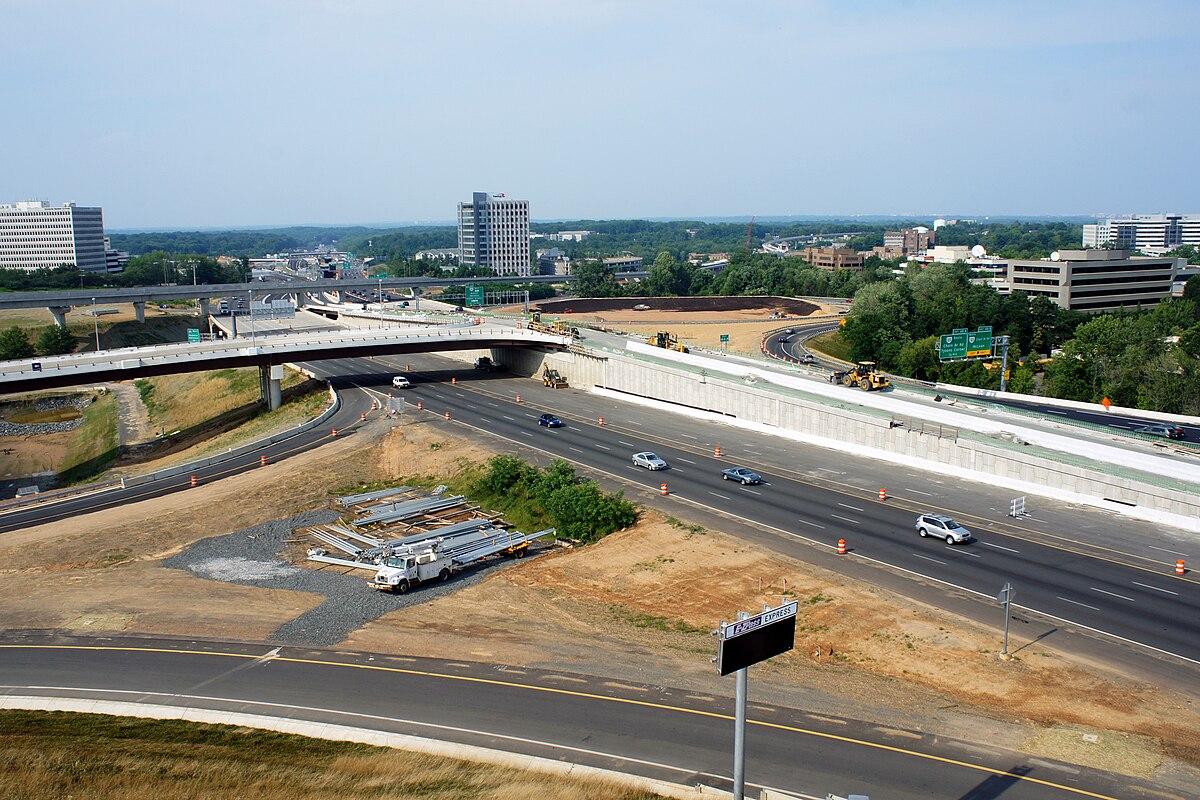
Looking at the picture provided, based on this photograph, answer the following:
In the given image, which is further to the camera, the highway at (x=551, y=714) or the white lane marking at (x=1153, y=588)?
the white lane marking at (x=1153, y=588)

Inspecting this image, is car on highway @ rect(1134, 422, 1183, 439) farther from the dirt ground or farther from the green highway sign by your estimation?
the dirt ground

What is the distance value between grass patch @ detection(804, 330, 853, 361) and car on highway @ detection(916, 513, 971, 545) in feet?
214

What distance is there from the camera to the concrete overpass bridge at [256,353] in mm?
70312

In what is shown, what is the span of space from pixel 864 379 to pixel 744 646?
177 ft

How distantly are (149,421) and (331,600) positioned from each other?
6879 cm

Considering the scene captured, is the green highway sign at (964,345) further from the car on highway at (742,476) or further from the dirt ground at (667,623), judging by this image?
the dirt ground at (667,623)

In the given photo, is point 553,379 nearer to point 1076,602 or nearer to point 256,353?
point 256,353

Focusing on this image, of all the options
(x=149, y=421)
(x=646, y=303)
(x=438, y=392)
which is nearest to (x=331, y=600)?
(x=438, y=392)

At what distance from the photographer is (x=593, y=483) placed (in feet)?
163

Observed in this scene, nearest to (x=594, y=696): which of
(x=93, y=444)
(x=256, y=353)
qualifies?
(x=256, y=353)

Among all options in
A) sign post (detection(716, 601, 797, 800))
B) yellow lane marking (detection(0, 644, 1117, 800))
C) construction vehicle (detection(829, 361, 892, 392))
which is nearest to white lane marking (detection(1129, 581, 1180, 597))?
yellow lane marking (detection(0, 644, 1117, 800))

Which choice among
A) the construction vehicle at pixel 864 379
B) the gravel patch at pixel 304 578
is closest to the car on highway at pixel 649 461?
the gravel patch at pixel 304 578

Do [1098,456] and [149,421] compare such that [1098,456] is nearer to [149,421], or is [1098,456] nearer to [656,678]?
[656,678]

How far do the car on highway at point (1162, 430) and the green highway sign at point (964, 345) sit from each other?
654 inches
